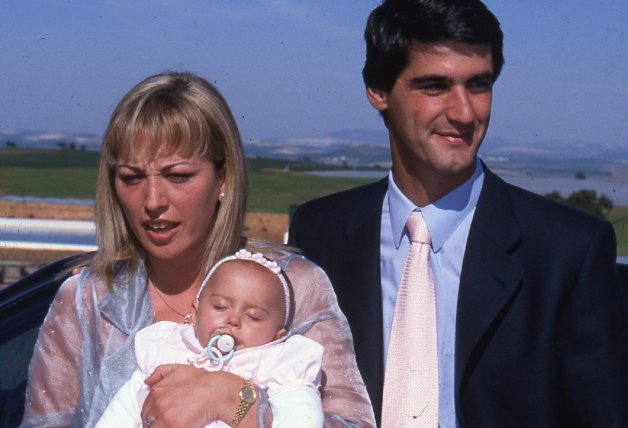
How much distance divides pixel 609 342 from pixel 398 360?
621mm

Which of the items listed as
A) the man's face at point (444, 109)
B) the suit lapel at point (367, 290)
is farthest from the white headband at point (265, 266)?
the man's face at point (444, 109)

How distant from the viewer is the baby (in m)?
2.70

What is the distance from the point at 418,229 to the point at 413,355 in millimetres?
397

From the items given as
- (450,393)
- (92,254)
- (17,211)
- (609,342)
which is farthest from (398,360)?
(17,211)

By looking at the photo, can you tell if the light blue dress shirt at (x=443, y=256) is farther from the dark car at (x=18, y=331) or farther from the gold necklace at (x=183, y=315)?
the dark car at (x=18, y=331)

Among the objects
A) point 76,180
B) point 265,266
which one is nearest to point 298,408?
point 265,266

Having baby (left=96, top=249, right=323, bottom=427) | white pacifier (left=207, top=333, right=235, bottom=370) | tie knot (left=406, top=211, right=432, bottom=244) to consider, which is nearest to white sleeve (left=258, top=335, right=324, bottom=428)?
baby (left=96, top=249, right=323, bottom=427)

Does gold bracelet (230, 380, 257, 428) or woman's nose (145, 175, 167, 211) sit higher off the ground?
woman's nose (145, 175, 167, 211)

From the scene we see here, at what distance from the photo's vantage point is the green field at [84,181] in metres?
4.29

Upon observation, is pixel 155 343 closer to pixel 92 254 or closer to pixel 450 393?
pixel 92 254

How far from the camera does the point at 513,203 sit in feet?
10.4

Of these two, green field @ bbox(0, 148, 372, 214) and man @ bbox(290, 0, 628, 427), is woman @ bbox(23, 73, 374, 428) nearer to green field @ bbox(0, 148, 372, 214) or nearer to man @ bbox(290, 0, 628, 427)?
man @ bbox(290, 0, 628, 427)

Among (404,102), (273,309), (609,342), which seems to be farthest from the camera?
(404,102)

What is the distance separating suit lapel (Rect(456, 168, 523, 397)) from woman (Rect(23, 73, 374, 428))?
35 centimetres
